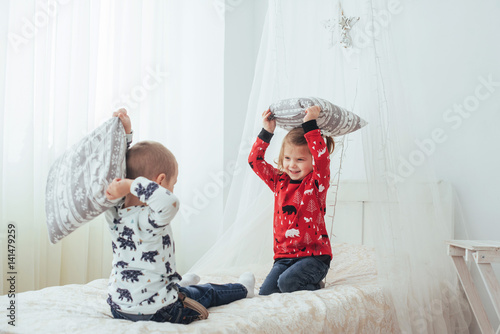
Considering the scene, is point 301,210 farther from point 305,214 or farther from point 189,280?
point 189,280

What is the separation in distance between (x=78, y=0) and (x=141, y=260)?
2013 millimetres

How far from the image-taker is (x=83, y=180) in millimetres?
1239

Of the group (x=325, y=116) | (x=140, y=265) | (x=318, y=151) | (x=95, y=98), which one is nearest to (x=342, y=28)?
(x=325, y=116)

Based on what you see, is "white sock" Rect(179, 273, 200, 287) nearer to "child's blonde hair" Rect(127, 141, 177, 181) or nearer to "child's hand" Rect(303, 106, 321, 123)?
"child's blonde hair" Rect(127, 141, 177, 181)

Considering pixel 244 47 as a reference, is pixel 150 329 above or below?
below

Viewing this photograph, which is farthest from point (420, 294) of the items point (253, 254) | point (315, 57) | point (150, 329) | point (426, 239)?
point (315, 57)

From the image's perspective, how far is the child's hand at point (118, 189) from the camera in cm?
121

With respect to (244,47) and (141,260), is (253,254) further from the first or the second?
(244,47)

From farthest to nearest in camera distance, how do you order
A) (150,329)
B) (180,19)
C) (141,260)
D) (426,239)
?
(180,19) < (426,239) < (141,260) < (150,329)

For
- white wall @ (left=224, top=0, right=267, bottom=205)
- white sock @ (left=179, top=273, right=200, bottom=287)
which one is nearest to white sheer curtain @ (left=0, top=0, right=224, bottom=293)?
white wall @ (left=224, top=0, right=267, bottom=205)

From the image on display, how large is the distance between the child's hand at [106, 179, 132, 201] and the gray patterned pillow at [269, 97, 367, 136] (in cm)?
85

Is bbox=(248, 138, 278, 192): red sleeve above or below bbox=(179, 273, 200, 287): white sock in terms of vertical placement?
above

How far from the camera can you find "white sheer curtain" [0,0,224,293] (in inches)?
93.7

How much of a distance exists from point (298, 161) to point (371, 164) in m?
0.31
